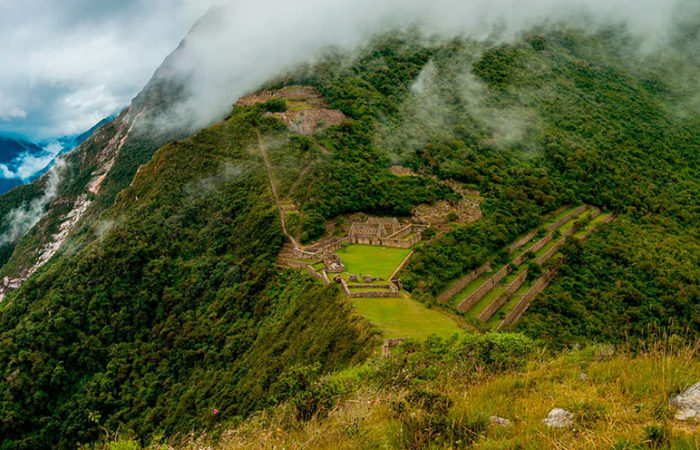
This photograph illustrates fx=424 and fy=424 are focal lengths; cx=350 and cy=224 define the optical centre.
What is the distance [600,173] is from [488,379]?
66.2 metres

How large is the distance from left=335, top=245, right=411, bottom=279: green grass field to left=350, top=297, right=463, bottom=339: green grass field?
4974 millimetres

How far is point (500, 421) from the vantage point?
4902mm

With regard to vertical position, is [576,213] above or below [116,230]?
below

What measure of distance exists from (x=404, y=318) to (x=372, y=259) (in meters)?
12.8

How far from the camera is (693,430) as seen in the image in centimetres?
383

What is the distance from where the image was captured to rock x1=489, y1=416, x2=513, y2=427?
15.7 feet

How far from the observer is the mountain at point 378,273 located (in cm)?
642

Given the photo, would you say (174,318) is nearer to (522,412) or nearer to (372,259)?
(372,259)

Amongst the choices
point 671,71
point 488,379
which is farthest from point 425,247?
point 671,71

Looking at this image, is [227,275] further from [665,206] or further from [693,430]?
[665,206]

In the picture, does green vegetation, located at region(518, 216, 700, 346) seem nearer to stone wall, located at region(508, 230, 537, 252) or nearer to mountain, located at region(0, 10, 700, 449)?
mountain, located at region(0, 10, 700, 449)

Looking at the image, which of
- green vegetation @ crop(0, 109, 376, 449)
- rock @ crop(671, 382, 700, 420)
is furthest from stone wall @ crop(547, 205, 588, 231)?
rock @ crop(671, 382, 700, 420)

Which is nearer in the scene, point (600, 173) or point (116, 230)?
point (116, 230)

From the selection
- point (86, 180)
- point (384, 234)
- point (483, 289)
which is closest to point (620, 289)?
point (483, 289)
